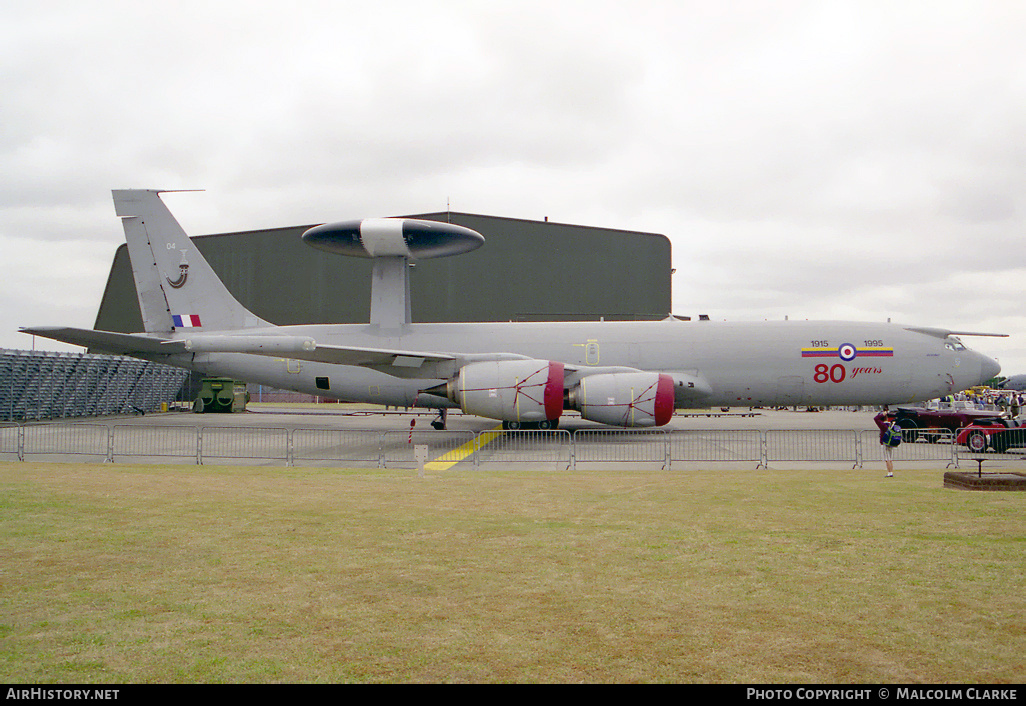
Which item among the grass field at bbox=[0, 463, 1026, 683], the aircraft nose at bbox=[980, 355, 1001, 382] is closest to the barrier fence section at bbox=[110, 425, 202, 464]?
the grass field at bbox=[0, 463, 1026, 683]

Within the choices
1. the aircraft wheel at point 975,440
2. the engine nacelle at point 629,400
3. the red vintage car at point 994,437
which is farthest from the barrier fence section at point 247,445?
the aircraft wheel at point 975,440

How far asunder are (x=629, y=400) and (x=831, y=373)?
24.1 feet

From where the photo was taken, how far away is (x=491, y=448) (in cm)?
1802

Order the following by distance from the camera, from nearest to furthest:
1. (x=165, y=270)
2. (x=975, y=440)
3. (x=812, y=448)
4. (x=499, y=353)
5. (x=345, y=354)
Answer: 1. (x=812, y=448)
2. (x=975, y=440)
3. (x=345, y=354)
4. (x=499, y=353)
5. (x=165, y=270)

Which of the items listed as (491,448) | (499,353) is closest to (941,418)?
(499,353)

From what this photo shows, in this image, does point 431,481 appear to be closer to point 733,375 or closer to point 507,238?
point 733,375

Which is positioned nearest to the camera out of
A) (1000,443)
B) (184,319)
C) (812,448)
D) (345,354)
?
(1000,443)

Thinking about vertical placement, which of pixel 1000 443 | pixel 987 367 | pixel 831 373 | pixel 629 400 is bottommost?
pixel 1000 443

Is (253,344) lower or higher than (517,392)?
higher

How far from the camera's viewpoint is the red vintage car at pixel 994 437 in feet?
56.9

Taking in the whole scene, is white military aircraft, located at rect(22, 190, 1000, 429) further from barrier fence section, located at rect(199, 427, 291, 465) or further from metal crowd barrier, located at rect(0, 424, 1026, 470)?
barrier fence section, located at rect(199, 427, 291, 465)

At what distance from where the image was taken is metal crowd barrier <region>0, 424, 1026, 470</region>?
15430 mm

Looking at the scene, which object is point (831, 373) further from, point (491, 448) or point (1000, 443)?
point (491, 448)

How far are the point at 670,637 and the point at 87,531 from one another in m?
6.25
